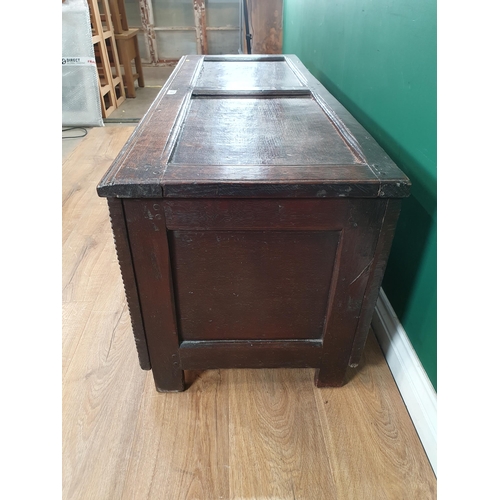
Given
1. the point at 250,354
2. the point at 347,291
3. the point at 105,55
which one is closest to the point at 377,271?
the point at 347,291

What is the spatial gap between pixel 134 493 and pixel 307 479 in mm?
367

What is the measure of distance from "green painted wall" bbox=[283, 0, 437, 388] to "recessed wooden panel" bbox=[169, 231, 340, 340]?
0.24m

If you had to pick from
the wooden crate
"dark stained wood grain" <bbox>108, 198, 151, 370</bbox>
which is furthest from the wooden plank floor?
the wooden crate

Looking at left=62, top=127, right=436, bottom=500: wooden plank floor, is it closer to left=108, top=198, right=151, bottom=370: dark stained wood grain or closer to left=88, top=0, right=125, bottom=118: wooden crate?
left=108, top=198, right=151, bottom=370: dark stained wood grain

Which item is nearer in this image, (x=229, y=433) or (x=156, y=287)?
(x=156, y=287)

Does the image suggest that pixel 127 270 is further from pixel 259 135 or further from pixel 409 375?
pixel 409 375

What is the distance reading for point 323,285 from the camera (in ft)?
2.78

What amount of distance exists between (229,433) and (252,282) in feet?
1.25

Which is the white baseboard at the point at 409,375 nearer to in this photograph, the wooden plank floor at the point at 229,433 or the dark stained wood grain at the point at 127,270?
the wooden plank floor at the point at 229,433

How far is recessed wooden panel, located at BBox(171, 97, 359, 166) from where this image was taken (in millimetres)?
791

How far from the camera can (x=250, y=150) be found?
0.83m

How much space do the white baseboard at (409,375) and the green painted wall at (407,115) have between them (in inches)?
1.1
